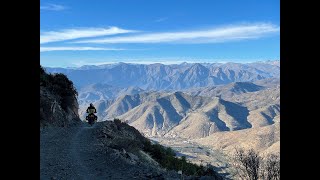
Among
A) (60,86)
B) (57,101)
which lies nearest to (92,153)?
(57,101)

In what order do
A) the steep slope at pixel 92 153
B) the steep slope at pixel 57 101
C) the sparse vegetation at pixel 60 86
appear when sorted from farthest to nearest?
the sparse vegetation at pixel 60 86
the steep slope at pixel 57 101
the steep slope at pixel 92 153

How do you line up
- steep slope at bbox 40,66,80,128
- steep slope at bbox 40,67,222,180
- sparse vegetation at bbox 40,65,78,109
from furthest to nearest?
sparse vegetation at bbox 40,65,78,109 < steep slope at bbox 40,66,80,128 < steep slope at bbox 40,67,222,180

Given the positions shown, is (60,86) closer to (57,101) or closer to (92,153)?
(57,101)

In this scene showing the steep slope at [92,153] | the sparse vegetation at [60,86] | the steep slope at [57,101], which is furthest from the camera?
the sparse vegetation at [60,86]

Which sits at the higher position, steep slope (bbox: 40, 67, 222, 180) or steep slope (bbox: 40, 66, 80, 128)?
steep slope (bbox: 40, 66, 80, 128)

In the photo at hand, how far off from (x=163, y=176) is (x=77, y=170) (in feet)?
11.9

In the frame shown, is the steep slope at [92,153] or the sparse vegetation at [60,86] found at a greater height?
the sparse vegetation at [60,86]

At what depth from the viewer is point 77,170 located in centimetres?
1634

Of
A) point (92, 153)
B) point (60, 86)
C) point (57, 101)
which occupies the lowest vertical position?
point (92, 153)

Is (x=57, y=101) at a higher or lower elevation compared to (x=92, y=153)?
higher

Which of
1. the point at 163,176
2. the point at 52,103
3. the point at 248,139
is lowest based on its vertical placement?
the point at 248,139

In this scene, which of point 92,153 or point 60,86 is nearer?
point 92,153
